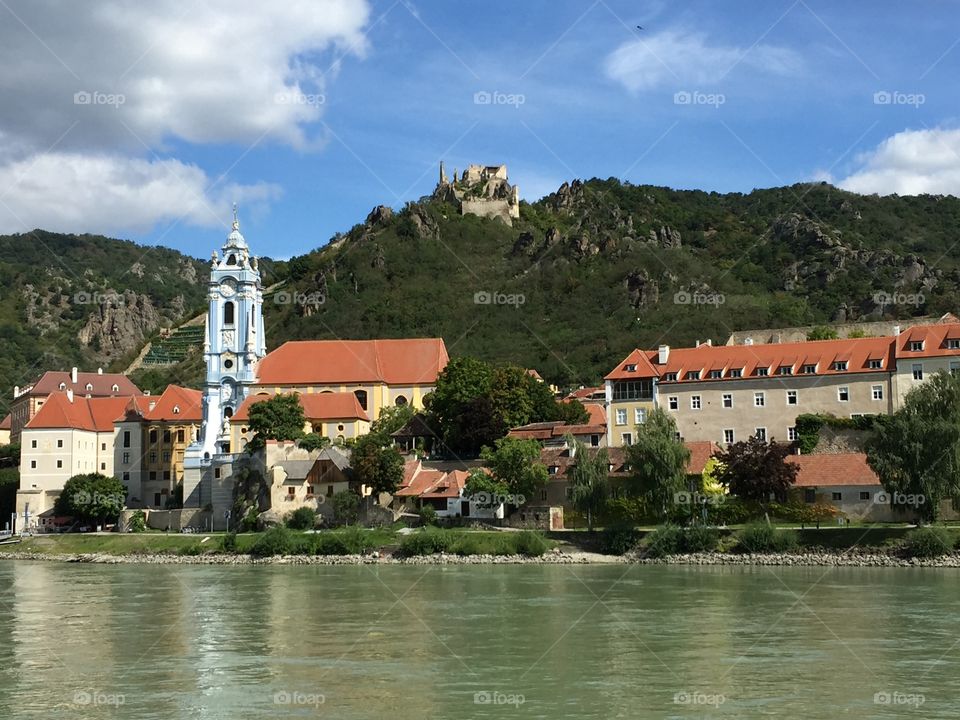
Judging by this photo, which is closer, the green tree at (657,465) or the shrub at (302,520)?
the green tree at (657,465)

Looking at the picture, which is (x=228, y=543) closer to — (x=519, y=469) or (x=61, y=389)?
(x=519, y=469)

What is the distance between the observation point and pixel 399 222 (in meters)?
135

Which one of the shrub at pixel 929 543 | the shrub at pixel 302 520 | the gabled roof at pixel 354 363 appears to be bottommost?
the shrub at pixel 929 543

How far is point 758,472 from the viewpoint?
50656 mm

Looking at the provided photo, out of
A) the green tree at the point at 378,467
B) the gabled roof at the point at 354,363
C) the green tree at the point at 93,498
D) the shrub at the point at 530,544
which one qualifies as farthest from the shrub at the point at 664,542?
the green tree at the point at 93,498

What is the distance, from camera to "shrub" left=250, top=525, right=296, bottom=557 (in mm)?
54500

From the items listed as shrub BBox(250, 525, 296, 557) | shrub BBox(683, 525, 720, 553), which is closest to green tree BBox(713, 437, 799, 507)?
shrub BBox(683, 525, 720, 553)

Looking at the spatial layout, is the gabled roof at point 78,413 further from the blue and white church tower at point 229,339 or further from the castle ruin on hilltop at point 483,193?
Answer: the castle ruin on hilltop at point 483,193

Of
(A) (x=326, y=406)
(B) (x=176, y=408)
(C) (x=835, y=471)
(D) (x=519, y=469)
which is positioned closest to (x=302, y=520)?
(D) (x=519, y=469)

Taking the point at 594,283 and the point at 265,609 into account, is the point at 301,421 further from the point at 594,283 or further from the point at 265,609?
the point at 594,283

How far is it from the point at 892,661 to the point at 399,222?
11404cm

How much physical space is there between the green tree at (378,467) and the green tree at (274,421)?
21.4 feet

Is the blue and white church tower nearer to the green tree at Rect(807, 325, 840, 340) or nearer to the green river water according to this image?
the green river water

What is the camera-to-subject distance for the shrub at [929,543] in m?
44.3
